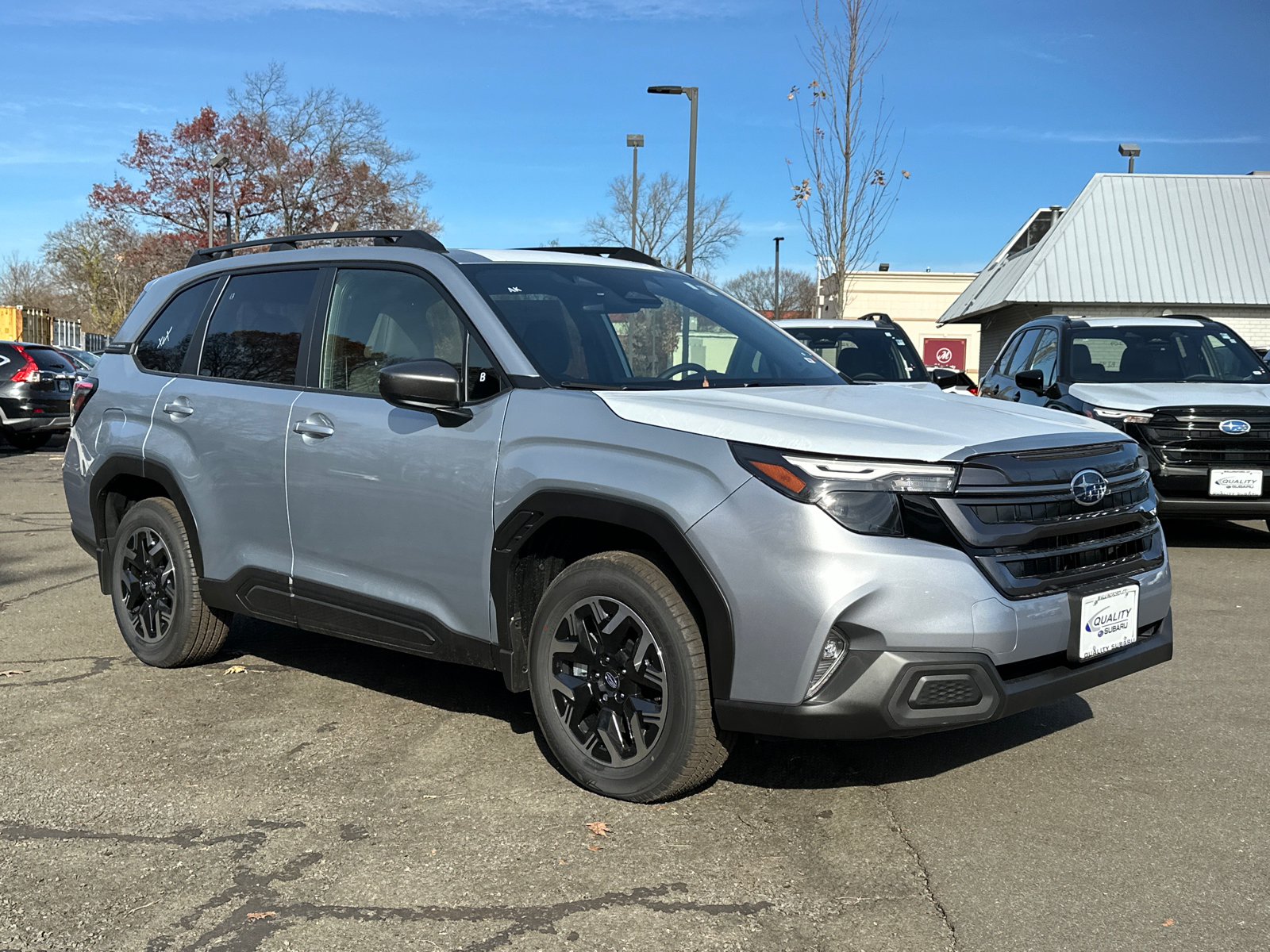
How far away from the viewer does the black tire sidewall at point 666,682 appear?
3607 mm

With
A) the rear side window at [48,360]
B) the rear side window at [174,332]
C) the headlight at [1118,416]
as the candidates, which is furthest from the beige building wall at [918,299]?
the rear side window at [174,332]

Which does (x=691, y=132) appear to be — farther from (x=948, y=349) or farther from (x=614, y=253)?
(x=948, y=349)

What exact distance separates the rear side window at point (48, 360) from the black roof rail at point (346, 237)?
14.5 m

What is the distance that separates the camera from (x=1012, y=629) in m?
3.44

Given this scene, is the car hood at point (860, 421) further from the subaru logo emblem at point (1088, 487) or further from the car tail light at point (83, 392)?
the car tail light at point (83, 392)

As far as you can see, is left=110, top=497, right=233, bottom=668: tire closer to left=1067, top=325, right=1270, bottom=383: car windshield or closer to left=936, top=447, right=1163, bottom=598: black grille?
left=936, top=447, right=1163, bottom=598: black grille

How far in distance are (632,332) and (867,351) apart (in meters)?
6.48

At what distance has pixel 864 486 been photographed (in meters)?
3.38

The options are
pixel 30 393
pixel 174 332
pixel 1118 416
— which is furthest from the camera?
pixel 30 393

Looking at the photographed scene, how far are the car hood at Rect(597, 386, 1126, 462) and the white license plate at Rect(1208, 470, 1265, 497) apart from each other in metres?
5.17

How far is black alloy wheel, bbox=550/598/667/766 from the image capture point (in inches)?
148

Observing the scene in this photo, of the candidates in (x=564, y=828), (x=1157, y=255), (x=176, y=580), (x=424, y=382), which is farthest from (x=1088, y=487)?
(x=1157, y=255)

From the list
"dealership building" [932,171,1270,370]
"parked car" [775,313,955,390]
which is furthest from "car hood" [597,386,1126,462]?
"dealership building" [932,171,1270,370]

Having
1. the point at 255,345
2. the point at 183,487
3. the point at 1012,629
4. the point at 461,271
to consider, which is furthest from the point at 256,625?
the point at 1012,629
